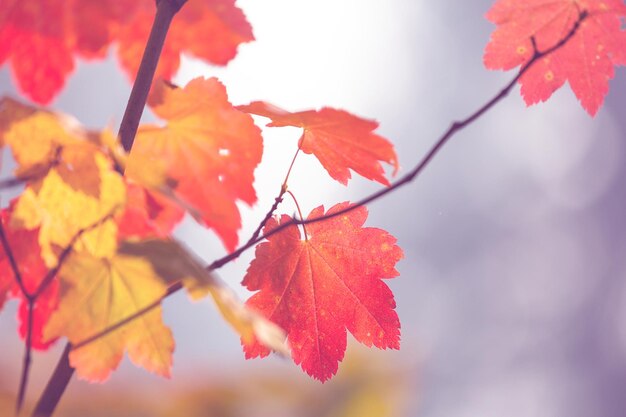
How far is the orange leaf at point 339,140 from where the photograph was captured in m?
0.68

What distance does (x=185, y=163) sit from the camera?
0.85 m

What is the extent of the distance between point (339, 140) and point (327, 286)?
22 centimetres

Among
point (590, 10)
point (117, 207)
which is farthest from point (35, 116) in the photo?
point (590, 10)

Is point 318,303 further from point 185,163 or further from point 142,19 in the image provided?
point 142,19

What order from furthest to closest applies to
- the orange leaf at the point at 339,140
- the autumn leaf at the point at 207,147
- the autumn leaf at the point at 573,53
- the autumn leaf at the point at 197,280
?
the autumn leaf at the point at 573,53 < the autumn leaf at the point at 207,147 < the orange leaf at the point at 339,140 < the autumn leaf at the point at 197,280

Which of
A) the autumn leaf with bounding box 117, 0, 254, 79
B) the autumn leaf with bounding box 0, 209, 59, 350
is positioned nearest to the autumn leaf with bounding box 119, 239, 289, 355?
the autumn leaf with bounding box 0, 209, 59, 350

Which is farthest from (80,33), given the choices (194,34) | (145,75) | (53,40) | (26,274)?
(26,274)

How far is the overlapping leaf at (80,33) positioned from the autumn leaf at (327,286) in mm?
324

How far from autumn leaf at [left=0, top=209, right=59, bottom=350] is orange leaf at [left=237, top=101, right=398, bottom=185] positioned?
280mm

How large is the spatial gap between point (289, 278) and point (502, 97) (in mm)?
369

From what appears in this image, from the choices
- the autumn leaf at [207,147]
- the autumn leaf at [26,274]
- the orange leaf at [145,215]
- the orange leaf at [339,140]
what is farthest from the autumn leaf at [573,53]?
the autumn leaf at [26,274]

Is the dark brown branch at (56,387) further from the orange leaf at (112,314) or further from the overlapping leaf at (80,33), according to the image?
the overlapping leaf at (80,33)

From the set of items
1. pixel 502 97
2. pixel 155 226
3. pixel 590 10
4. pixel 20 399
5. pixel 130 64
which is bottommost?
pixel 20 399

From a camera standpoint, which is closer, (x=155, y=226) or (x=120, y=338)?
(x=120, y=338)
